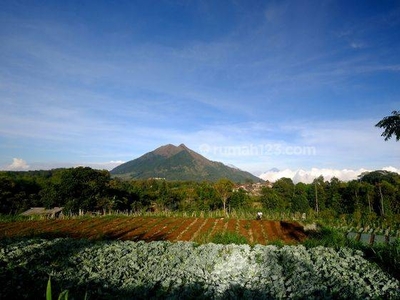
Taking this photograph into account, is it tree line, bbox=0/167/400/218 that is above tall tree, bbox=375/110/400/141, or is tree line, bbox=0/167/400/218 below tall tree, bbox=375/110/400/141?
below

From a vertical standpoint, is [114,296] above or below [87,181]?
below

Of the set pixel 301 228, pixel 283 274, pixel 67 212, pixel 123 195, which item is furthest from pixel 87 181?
pixel 283 274

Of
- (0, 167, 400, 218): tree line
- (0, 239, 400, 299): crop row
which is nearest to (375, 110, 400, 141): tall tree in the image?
(0, 239, 400, 299): crop row

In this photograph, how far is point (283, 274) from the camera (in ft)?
24.2

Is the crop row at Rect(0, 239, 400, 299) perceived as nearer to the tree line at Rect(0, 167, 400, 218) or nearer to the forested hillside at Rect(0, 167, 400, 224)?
the tree line at Rect(0, 167, 400, 218)

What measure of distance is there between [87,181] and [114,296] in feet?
157

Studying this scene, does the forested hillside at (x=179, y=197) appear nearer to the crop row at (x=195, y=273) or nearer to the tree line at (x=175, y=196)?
the tree line at (x=175, y=196)

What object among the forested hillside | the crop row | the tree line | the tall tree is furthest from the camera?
the tree line

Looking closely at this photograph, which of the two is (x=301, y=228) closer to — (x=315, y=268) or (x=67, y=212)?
(x=315, y=268)

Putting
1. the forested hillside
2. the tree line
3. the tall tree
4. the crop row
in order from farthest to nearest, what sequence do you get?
the tree line
the forested hillside
the tall tree
the crop row

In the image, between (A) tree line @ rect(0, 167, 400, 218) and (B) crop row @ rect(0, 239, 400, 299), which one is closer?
(B) crop row @ rect(0, 239, 400, 299)

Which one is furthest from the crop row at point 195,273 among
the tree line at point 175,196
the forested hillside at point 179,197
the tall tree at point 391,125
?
the forested hillside at point 179,197

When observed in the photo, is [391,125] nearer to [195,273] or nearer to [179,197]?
[195,273]

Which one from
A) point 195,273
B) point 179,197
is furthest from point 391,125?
point 179,197
